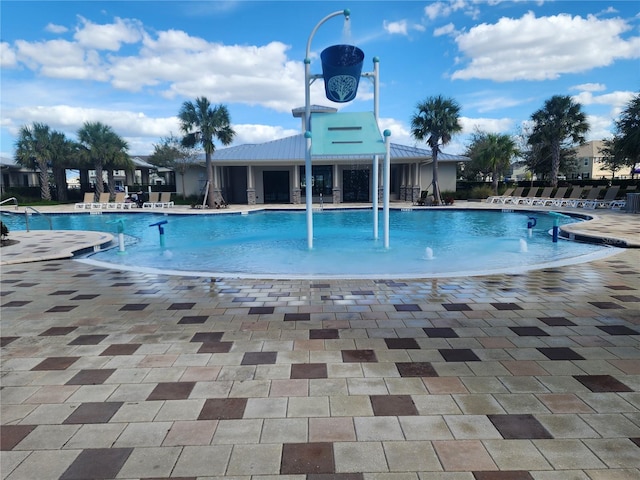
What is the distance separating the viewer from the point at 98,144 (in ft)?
94.5

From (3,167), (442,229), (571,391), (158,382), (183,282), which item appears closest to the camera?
(571,391)

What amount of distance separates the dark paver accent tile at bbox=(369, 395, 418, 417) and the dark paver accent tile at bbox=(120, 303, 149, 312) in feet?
11.9

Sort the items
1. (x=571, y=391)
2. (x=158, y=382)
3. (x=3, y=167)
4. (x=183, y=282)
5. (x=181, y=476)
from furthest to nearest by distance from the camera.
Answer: (x=3, y=167) < (x=183, y=282) < (x=158, y=382) < (x=571, y=391) < (x=181, y=476)

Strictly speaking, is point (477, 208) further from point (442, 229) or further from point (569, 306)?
point (569, 306)

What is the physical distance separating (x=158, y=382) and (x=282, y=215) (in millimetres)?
19757

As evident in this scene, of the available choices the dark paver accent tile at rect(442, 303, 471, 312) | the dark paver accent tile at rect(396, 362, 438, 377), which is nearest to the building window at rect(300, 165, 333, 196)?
the dark paver accent tile at rect(442, 303, 471, 312)

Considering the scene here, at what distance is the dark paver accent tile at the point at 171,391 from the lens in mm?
3000

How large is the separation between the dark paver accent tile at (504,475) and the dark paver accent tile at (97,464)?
2005mm

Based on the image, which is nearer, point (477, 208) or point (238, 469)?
point (238, 469)

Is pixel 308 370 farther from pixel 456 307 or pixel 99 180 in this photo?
pixel 99 180

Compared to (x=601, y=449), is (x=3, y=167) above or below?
above

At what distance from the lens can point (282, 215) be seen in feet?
74.8

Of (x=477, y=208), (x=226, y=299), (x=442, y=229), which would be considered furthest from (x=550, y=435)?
(x=477, y=208)

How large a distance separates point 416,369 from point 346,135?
7.54 meters
